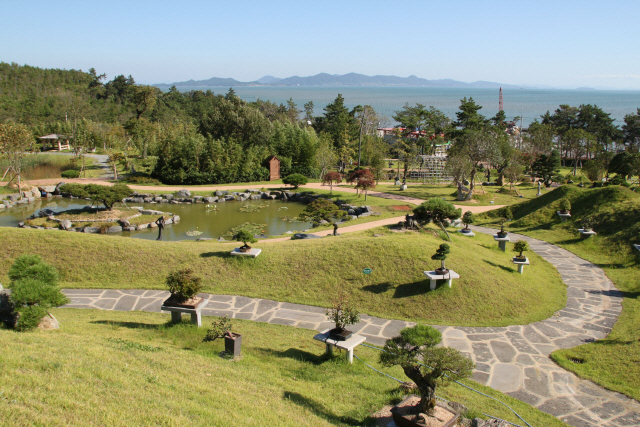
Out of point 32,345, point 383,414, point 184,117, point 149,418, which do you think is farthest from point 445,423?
point 184,117

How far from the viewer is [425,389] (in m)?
5.95

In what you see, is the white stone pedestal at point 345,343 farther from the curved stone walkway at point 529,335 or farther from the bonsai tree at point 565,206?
the bonsai tree at point 565,206

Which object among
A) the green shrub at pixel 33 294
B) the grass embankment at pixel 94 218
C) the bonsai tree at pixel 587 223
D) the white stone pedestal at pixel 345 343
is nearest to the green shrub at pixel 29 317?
the green shrub at pixel 33 294

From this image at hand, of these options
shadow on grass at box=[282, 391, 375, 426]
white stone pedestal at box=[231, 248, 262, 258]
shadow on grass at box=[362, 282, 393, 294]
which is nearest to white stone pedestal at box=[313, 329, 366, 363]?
shadow on grass at box=[282, 391, 375, 426]

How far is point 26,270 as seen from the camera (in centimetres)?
899

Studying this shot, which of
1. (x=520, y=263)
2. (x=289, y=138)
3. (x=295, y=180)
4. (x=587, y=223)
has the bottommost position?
(x=520, y=263)

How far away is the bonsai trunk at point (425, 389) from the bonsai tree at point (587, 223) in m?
15.5

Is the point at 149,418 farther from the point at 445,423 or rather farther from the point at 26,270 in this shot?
the point at 26,270

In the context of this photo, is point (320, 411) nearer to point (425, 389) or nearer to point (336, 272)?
point (425, 389)

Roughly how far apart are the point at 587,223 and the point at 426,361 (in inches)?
647

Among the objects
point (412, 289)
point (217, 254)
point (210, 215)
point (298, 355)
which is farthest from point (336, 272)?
point (210, 215)

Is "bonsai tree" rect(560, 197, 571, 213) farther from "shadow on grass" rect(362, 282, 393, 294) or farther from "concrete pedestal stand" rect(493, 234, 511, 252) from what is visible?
"shadow on grass" rect(362, 282, 393, 294)

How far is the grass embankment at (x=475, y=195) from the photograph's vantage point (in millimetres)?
28469

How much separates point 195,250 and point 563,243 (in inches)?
588
